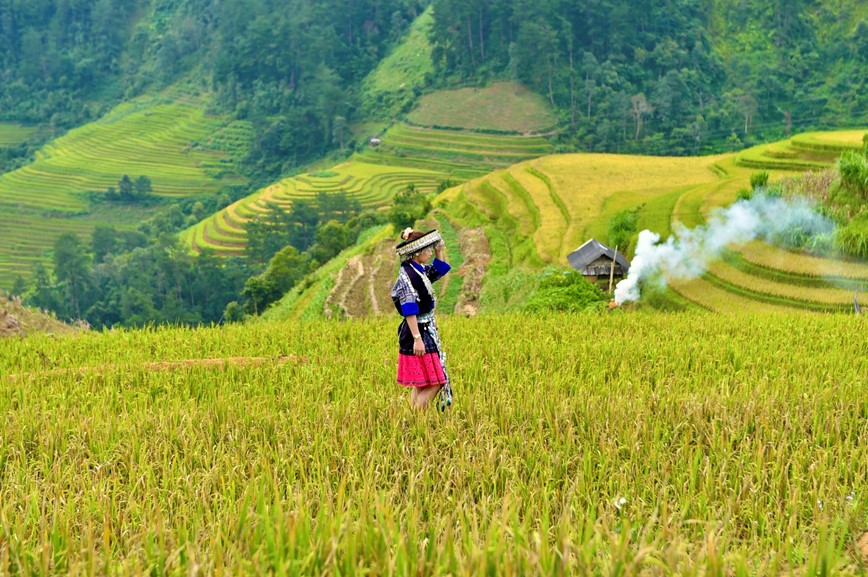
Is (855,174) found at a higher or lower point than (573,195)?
higher

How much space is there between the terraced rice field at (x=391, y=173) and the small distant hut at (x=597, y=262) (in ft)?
119

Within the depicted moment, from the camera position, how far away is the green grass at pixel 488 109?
6319cm

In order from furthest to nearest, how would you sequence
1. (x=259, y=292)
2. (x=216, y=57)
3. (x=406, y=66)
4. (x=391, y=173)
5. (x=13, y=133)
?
(x=216, y=57) < (x=13, y=133) < (x=406, y=66) < (x=391, y=173) < (x=259, y=292)

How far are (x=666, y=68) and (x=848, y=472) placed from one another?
2751 inches

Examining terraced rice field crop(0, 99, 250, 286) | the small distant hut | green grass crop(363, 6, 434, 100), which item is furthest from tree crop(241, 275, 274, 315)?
green grass crop(363, 6, 434, 100)

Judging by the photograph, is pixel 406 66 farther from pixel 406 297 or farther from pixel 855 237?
pixel 406 297

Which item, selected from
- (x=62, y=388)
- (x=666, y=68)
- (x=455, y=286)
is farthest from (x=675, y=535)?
(x=666, y=68)

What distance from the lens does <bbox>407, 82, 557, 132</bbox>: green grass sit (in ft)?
207

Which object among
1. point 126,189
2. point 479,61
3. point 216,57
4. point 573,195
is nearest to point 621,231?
point 573,195

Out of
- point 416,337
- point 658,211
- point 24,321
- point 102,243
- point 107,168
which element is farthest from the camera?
point 107,168

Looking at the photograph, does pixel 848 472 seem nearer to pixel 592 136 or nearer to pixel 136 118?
pixel 592 136

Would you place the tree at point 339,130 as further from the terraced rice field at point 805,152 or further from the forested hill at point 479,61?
the terraced rice field at point 805,152

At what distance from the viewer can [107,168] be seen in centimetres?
7244

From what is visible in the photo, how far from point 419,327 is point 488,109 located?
202 ft
